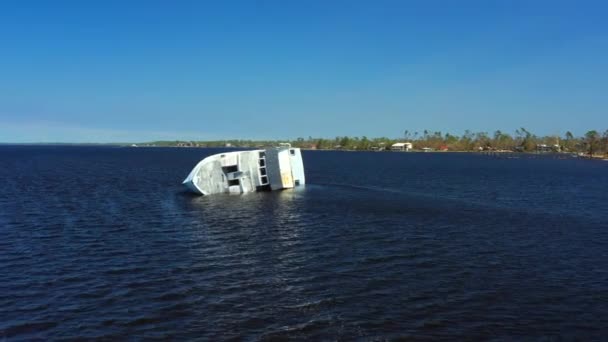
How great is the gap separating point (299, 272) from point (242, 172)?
41322 mm

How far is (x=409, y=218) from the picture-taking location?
159ft

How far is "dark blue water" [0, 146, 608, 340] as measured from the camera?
20.6m

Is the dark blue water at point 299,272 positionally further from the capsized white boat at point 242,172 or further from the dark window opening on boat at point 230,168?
the dark window opening on boat at point 230,168

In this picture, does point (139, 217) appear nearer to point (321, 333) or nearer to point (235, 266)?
point (235, 266)

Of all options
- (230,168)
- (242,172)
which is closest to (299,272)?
(242,172)

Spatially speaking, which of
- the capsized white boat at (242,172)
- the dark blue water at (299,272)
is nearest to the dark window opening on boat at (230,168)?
the capsized white boat at (242,172)

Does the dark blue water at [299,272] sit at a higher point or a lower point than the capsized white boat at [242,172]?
lower

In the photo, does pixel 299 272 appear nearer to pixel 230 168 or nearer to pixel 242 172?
pixel 242 172

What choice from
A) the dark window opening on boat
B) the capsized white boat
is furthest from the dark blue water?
Result: the dark window opening on boat

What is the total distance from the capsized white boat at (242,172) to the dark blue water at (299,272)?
10847mm

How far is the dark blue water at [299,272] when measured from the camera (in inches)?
810

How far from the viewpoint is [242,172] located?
68562 millimetres

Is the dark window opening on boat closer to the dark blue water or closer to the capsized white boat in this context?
the capsized white boat

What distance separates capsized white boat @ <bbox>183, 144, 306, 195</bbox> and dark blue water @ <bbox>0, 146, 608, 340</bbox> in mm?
10847
